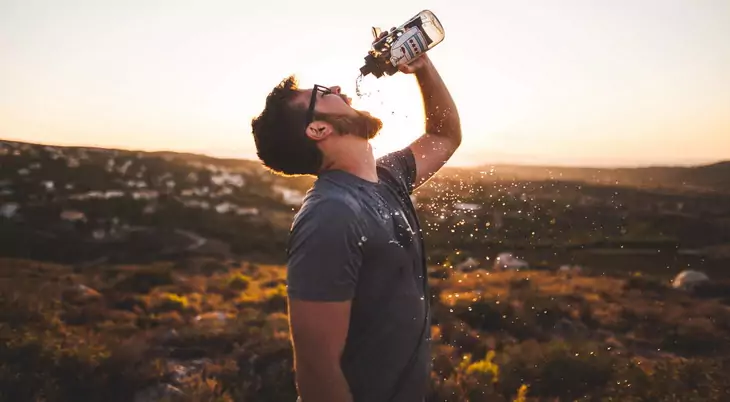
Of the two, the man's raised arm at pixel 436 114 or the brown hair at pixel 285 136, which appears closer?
the brown hair at pixel 285 136

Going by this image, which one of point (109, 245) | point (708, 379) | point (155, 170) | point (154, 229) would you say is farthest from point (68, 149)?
point (708, 379)

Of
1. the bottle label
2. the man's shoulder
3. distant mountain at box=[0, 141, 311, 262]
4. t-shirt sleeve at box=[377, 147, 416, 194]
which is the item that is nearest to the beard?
t-shirt sleeve at box=[377, 147, 416, 194]

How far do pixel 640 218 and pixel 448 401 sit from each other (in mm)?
54585

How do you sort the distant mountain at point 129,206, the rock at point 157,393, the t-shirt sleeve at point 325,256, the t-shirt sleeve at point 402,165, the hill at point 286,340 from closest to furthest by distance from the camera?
the t-shirt sleeve at point 325,256 < the t-shirt sleeve at point 402,165 < the rock at point 157,393 < the hill at point 286,340 < the distant mountain at point 129,206

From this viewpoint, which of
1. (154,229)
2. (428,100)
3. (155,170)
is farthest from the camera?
(155,170)

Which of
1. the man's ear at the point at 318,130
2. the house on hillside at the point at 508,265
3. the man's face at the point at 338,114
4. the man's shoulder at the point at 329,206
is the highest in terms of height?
the man's face at the point at 338,114

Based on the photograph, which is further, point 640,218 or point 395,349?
point 640,218

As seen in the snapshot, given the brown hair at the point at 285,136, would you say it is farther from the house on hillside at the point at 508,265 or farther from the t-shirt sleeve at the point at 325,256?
the house on hillside at the point at 508,265

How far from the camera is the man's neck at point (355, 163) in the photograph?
2471 millimetres

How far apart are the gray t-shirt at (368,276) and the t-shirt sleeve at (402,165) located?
37 centimetres

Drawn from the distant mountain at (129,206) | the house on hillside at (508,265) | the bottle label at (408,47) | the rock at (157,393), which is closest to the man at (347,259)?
the bottle label at (408,47)

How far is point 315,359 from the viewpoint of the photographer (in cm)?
199

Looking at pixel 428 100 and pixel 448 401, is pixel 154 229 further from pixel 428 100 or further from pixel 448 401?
pixel 428 100

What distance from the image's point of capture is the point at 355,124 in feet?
8.75
